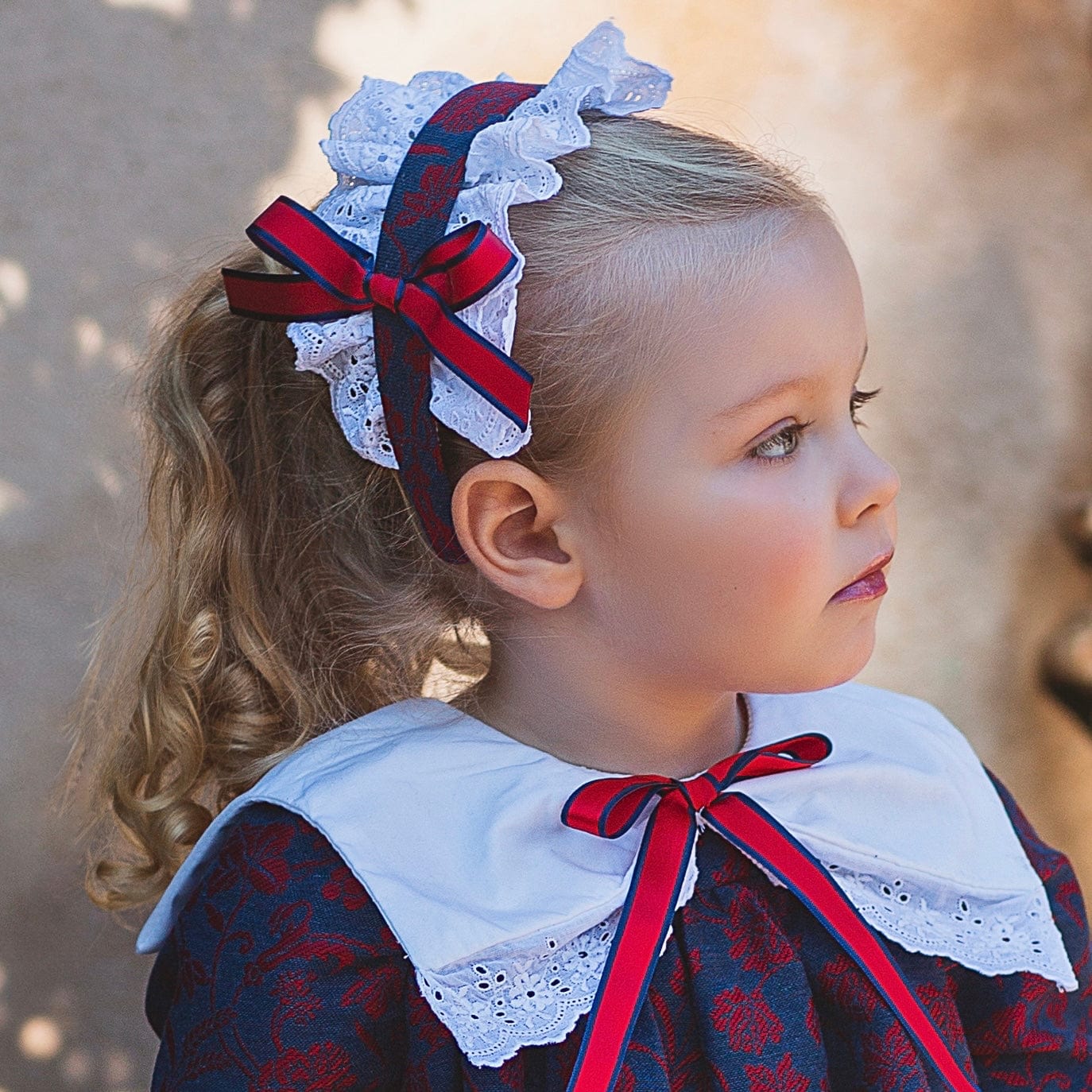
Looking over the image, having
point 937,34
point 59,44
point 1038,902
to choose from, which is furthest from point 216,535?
point 937,34

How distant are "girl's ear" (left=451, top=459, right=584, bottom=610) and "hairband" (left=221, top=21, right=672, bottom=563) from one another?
31 mm

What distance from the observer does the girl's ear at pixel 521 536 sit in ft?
4.68

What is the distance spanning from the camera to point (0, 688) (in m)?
2.12

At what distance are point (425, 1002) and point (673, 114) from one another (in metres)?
1.36

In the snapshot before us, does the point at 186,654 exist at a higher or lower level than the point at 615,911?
higher

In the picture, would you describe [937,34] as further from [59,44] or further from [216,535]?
[216,535]

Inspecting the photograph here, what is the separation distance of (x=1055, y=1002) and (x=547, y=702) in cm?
70

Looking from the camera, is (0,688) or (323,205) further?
(0,688)

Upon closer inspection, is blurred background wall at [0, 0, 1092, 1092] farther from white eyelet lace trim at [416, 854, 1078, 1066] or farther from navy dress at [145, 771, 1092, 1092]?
white eyelet lace trim at [416, 854, 1078, 1066]

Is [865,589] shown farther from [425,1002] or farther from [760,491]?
[425,1002]

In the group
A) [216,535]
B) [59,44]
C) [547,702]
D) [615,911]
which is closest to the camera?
[615,911]

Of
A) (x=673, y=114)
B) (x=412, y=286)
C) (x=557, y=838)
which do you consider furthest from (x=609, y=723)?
(x=673, y=114)

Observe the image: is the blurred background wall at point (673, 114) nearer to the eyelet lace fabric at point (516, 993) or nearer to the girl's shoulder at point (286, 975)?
the girl's shoulder at point (286, 975)

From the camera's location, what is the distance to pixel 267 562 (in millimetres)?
1698
